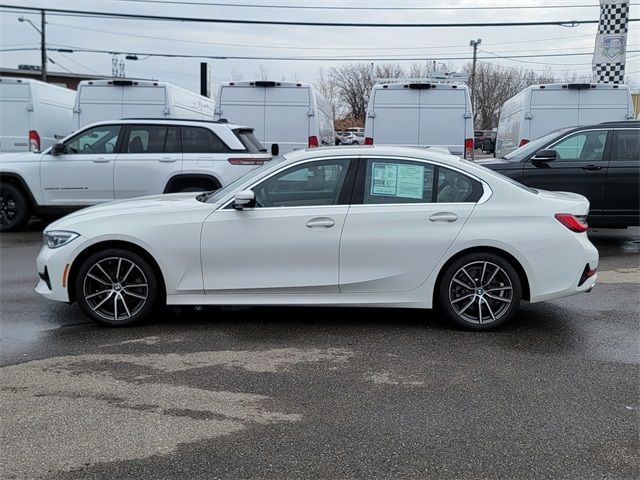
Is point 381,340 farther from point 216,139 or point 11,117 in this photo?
point 11,117

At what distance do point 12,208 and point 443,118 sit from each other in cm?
794

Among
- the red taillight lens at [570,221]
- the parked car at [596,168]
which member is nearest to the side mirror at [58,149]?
the parked car at [596,168]

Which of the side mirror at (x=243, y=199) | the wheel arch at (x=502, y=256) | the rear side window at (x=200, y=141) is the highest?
the rear side window at (x=200, y=141)

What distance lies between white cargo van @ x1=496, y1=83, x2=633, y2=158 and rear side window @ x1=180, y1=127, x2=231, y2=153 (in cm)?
633

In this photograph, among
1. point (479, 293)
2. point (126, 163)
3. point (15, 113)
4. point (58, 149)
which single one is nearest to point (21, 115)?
point (15, 113)

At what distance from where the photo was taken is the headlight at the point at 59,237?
5.59m

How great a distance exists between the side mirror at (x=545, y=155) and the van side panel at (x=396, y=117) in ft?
10.1

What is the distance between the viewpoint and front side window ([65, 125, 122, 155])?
10.8 meters

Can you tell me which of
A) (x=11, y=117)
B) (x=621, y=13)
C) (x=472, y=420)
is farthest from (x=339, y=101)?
(x=472, y=420)

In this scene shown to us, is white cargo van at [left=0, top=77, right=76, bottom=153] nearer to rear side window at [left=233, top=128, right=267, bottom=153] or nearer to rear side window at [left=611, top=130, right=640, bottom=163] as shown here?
rear side window at [left=233, top=128, right=267, bottom=153]

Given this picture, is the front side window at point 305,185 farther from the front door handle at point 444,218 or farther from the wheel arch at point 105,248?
the wheel arch at point 105,248

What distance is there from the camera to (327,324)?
19.1 feet

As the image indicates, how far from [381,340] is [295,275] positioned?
914 mm

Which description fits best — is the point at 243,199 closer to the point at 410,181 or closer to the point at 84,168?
the point at 410,181
